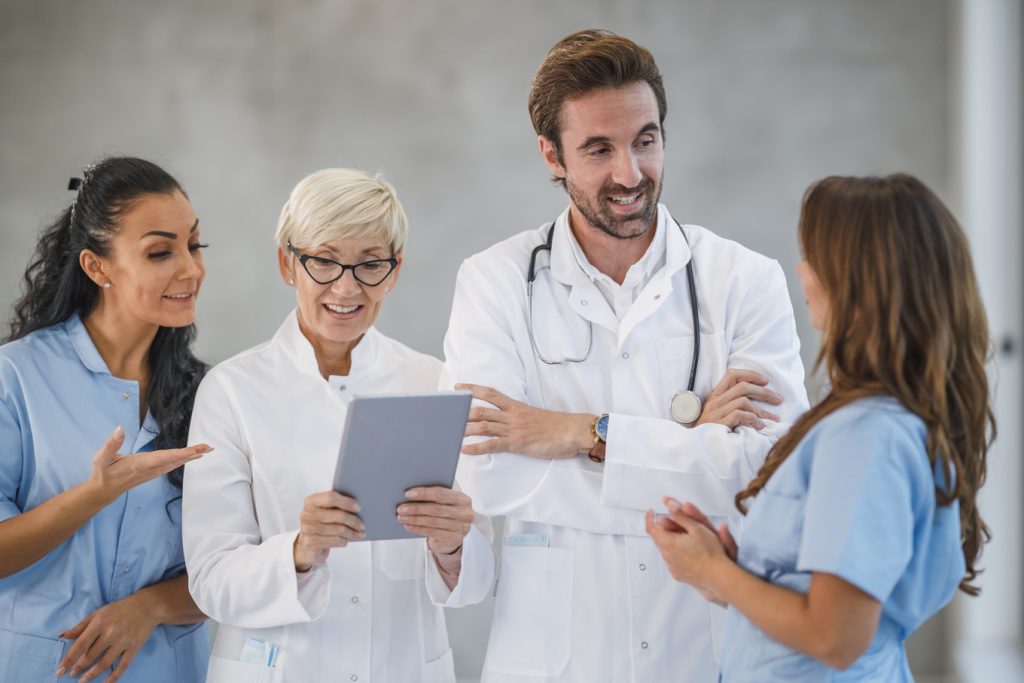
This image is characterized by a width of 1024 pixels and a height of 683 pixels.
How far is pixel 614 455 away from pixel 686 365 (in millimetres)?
282

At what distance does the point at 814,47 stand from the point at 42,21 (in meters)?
3.26

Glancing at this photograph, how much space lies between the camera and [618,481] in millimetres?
1970

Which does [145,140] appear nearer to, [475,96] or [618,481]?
[475,96]

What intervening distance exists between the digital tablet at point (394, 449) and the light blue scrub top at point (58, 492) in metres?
0.70

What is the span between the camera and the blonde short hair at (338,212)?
2.21 metres

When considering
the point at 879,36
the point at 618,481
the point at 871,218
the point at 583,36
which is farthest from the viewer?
the point at 879,36

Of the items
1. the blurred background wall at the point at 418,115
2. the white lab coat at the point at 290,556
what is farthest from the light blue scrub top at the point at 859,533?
the blurred background wall at the point at 418,115

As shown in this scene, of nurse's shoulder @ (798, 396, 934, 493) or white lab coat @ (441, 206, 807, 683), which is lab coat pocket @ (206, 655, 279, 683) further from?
nurse's shoulder @ (798, 396, 934, 493)

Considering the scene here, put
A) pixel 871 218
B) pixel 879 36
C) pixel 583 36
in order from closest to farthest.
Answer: pixel 871 218 < pixel 583 36 < pixel 879 36

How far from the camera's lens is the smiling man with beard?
1.97 meters

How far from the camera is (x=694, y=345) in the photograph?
210 cm

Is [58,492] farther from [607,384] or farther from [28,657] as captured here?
[607,384]

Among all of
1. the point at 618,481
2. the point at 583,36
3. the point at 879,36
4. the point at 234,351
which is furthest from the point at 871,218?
the point at 234,351

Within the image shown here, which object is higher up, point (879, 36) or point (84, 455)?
point (879, 36)
